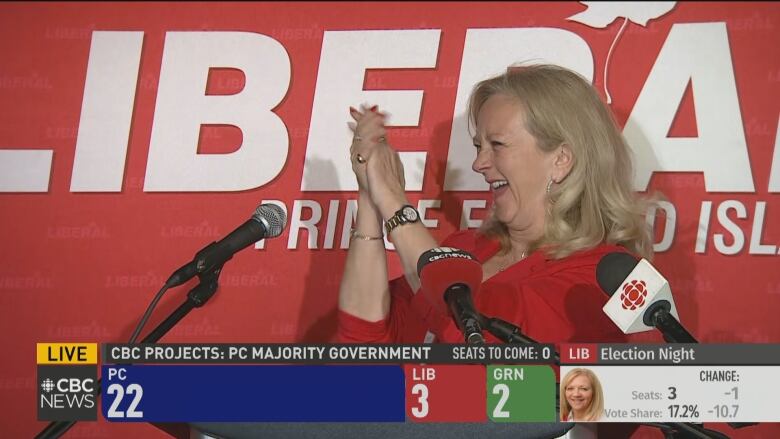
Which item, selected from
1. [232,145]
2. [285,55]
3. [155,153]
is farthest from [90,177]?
[285,55]

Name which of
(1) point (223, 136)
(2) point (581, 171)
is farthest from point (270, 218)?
(1) point (223, 136)

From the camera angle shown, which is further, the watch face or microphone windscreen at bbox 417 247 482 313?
the watch face

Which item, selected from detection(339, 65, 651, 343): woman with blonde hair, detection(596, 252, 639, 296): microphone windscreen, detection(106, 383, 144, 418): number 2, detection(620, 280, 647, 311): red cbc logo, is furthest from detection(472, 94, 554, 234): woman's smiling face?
detection(106, 383, 144, 418): number 2

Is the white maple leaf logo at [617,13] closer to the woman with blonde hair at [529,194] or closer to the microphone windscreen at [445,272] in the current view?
the woman with blonde hair at [529,194]

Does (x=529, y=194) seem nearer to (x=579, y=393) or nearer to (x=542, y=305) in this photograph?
(x=542, y=305)

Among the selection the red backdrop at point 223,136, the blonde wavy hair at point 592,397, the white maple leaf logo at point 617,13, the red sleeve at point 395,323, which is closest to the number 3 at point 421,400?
the blonde wavy hair at point 592,397

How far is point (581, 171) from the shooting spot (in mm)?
2598

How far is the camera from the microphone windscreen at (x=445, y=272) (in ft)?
5.54

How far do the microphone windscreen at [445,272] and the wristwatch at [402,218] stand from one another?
61 centimetres

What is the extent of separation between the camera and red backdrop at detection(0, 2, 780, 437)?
3.31 meters

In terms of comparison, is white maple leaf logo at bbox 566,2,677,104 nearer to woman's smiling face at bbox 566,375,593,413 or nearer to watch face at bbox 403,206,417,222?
watch face at bbox 403,206,417,222

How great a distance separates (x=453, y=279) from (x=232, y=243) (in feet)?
1.66

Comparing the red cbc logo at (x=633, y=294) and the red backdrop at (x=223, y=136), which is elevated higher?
the red backdrop at (x=223, y=136)

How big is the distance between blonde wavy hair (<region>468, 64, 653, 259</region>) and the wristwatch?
39 centimetres
